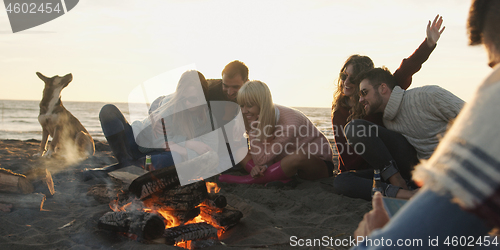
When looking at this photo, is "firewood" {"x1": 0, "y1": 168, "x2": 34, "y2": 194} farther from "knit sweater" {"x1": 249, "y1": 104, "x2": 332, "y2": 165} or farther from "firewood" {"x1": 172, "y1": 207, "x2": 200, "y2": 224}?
"knit sweater" {"x1": 249, "y1": 104, "x2": 332, "y2": 165}

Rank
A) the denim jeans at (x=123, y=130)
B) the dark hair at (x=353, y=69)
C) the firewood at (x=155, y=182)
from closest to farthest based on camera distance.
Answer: the firewood at (x=155, y=182), the denim jeans at (x=123, y=130), the dark hair at (x=353, y=69)

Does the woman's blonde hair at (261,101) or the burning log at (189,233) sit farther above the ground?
the woman's blonde hair at (261,101)

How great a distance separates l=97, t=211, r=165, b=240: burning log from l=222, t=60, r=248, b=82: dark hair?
277 centimetres

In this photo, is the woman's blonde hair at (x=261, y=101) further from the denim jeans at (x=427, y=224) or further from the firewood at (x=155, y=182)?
the denim jeans at (x=427, y=224)

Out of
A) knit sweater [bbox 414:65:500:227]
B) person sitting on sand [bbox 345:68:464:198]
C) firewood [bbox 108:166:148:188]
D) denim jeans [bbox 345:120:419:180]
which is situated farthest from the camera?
firewood [bbox 108:166:148:188]

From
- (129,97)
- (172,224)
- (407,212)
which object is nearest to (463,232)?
(407,212)

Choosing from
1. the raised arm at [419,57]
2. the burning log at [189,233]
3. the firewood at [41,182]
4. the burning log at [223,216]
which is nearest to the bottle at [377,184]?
the raised arm at [419,57]

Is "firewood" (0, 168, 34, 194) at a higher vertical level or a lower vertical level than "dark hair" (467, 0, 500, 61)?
lower

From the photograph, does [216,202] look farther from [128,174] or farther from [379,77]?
[379,77]

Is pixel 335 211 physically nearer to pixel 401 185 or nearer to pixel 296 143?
pixel 401 185

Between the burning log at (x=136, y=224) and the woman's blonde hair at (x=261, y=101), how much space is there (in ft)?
6.72

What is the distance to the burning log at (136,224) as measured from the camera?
222 centimetres

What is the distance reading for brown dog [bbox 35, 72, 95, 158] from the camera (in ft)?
18.7

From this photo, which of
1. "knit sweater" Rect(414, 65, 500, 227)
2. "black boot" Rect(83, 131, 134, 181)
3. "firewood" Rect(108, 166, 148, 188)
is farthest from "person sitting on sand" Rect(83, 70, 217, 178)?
"knit sweater" Rect(414, 65, 500, 227)
